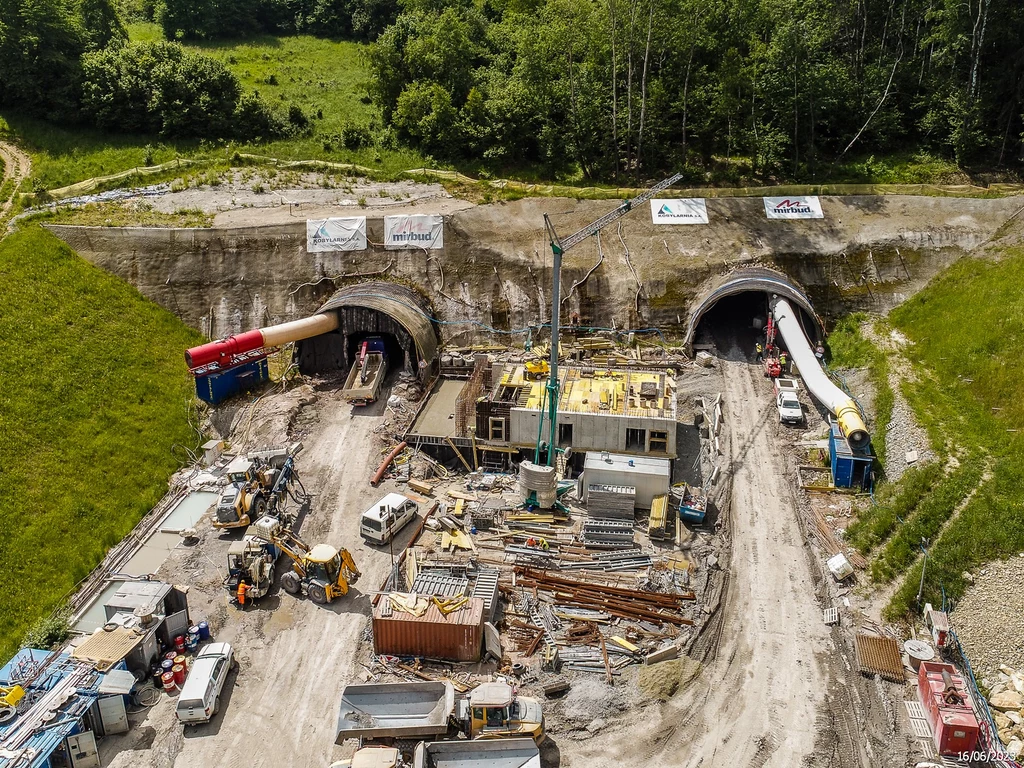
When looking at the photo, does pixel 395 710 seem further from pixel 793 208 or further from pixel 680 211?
pixel 793 208

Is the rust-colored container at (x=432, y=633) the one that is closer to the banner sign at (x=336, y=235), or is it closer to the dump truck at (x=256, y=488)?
the dump truck at (x=256, y=488)

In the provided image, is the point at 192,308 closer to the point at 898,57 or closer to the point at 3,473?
the point at 3,473

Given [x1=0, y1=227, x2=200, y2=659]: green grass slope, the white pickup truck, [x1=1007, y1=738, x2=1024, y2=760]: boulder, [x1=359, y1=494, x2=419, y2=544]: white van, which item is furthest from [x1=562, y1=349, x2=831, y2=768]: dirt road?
[x1=0, y1=227, x2=200, y2=659]: green grass slope

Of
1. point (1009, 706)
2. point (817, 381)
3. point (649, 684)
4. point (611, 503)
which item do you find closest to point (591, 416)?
point (611, 503)

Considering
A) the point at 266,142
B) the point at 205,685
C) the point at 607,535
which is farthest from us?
the point at 266,142

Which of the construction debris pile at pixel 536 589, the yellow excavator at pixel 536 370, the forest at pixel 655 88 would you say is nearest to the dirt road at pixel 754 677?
the construction debris pile at pixel 536 589

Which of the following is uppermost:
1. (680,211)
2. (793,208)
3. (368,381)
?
(793,208)

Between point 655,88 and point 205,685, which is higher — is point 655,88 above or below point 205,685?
above

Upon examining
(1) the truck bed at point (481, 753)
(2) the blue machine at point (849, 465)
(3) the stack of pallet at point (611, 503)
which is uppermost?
(2) the blue machine at point (849, 465)
